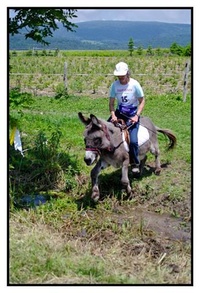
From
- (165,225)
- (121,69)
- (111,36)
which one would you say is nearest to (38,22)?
(121,69)

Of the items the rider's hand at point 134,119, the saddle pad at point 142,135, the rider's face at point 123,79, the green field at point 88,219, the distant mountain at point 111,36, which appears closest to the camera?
the green field at point 88,219

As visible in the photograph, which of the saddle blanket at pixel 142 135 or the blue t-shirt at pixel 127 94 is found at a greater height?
the blue t-shirt at pixel 127 94

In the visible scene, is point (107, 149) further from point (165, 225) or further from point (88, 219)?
point (165, 225)

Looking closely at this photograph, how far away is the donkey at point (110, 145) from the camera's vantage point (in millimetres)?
5484

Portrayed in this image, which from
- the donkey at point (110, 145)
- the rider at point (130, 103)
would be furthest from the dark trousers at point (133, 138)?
the donkey at point (110, 145)

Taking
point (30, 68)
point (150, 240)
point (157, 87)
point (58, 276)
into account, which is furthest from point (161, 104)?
point (30, 68)

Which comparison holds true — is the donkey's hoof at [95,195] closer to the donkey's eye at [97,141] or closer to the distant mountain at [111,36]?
the donkey's eye at [97,141]

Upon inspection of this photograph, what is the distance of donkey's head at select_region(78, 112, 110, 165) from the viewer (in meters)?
5.41

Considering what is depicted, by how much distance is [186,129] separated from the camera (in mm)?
9047

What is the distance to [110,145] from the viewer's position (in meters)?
5.79

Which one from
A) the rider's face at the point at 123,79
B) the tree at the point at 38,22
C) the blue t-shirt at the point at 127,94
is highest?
the tree at the point at 38,22

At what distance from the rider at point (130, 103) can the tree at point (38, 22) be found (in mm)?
1281

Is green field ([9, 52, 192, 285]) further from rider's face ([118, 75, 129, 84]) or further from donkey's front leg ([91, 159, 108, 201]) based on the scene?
rider's face ([118, 75, 129, 84])
